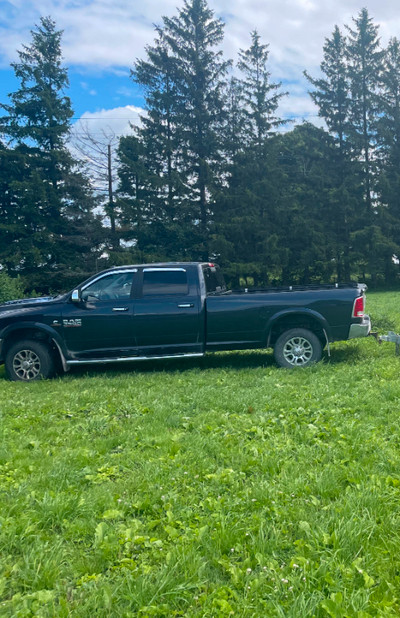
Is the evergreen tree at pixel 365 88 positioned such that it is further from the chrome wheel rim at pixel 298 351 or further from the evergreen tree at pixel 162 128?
the chrome wheel rim at pixel 298 351

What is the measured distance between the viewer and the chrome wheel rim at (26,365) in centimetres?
712

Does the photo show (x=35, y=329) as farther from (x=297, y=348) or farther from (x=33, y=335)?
(x=297, y=348)

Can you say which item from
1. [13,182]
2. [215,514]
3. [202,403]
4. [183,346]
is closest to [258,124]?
[13,182]

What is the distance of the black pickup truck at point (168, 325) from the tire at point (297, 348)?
17mm

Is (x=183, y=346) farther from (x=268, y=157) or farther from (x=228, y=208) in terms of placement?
(x=268, y=157)

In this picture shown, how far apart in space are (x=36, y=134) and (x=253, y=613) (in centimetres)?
3214

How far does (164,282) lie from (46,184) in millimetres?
24208

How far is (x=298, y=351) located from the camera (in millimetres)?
7277

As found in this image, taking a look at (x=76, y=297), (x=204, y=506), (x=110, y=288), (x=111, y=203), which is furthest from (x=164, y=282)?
(x=111, y=203)

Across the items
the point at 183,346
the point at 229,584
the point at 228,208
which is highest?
the point at 228,208

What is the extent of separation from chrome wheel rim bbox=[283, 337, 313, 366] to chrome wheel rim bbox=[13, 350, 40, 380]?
423 cm

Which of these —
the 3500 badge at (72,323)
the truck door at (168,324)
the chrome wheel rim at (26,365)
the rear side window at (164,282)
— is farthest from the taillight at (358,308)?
the chrome wheel rim at (26,365)

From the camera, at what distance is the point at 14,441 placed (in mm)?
4098

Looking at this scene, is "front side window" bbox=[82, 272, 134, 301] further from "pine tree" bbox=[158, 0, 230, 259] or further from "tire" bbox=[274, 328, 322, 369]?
"pine tree" bbox=[158, 0, 230, 259]
